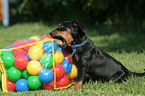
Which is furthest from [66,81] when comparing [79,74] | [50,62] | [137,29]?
[137,29]

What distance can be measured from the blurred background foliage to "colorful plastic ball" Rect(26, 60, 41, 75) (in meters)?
7.75

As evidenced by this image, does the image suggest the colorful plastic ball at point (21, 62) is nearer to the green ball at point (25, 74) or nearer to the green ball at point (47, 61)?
the green ball at point (25, 74)

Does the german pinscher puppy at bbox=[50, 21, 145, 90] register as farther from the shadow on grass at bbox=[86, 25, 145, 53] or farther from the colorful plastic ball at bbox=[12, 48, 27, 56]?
the shadow on grass at bbox=[86, 25, 145, 53]

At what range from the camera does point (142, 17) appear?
10914 millimetres

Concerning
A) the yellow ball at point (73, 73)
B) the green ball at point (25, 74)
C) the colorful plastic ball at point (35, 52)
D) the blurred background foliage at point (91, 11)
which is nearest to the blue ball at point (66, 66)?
the yellow ball at point (73, 73)

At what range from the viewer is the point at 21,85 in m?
3.59

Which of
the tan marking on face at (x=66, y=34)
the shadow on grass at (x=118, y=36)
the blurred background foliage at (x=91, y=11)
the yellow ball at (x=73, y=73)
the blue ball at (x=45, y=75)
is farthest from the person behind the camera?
the blurred background foliage at (x=91, y=11)

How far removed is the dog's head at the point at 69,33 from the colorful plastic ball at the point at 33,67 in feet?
1.99

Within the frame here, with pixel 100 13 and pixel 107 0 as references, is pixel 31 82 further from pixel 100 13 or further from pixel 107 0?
pixel 100 13

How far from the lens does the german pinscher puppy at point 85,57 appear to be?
12.2 ft

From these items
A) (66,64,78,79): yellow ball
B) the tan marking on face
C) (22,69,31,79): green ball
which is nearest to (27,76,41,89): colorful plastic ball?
(22,69,31,79): green ball

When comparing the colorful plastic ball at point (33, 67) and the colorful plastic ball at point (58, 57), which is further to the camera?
the colorful plastic ball at point (58, 57)

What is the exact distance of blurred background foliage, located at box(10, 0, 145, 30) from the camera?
35.4 feet

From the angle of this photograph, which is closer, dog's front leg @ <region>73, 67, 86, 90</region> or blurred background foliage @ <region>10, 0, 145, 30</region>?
dog's front leg @ <region>73, 67, 86, 90</region>
